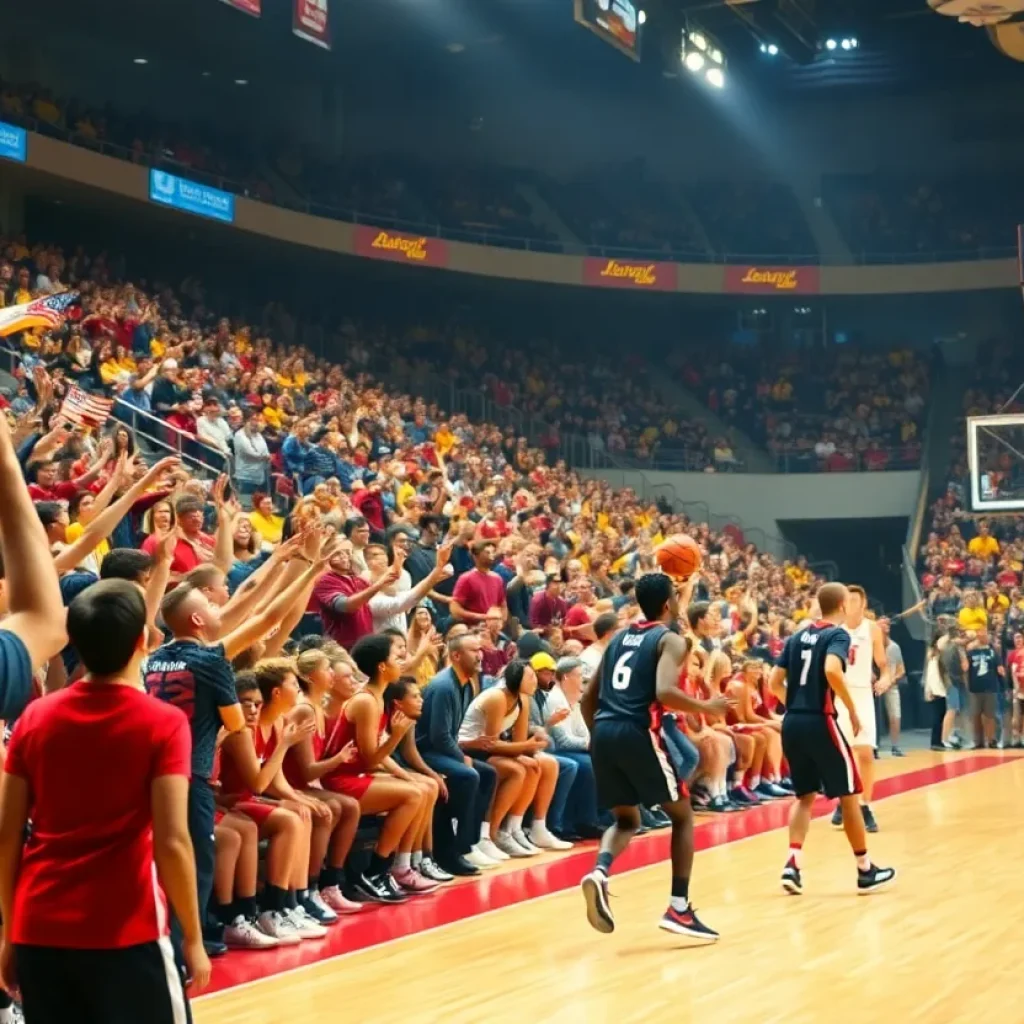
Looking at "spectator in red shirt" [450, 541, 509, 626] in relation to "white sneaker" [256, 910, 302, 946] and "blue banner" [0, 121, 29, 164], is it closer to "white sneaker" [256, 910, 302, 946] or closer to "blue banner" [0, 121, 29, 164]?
"white sneaker" [256, 910, 302, 946]

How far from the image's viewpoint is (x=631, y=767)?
765 cm

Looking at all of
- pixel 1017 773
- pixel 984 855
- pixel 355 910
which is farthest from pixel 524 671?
pixel 1017 773

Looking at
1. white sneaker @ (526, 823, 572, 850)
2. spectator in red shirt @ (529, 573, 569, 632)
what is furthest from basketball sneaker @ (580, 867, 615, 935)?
spectator in red shirt @ (529, 573, 569, 632)

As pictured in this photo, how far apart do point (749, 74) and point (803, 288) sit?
4.62 metres

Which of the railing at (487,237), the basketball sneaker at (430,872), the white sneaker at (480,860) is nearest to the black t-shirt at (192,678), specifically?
the basketball sneaker at (430,872)

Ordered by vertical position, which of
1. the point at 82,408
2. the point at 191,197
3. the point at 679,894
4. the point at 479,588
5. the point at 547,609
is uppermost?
the point at 191,197

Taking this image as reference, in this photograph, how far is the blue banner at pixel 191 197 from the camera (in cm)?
2194

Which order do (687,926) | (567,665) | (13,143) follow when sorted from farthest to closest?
(13,143)
(567,665)
(687,926)

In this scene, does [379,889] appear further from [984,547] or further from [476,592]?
[984,547]

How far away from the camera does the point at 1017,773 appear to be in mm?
17172

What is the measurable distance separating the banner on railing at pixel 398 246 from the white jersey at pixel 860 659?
1564cm

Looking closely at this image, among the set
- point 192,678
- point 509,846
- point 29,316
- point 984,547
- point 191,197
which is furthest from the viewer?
point 984,547

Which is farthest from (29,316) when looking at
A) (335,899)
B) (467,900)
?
(467,900)

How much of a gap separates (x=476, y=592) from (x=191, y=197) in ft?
39.0
